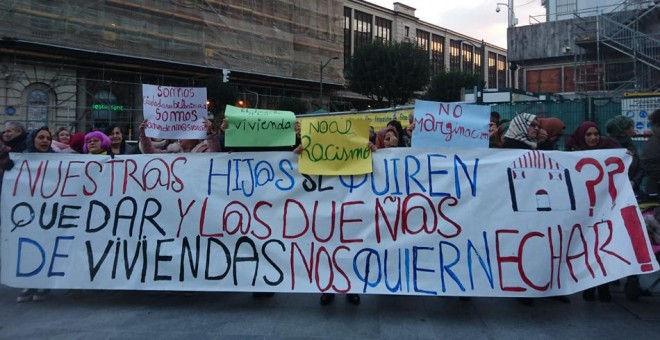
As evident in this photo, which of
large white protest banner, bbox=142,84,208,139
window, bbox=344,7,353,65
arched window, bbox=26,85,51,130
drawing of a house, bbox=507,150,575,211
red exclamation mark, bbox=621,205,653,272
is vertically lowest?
red exclamation mark, bbox=621,205,653,272

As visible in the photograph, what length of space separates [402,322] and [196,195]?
6.47 ft

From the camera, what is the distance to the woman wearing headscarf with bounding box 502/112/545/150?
4.85 meters

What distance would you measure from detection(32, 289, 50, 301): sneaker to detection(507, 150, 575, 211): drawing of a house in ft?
13.2

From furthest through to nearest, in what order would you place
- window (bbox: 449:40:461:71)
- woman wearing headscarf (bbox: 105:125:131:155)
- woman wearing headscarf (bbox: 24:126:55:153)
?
1. window (bbox: 449:40:461:71)
2. woman wearing headscarf (bbox: 105:125:131:155)
3. woman wearing headscarf (bbox: 24:126:55:153)

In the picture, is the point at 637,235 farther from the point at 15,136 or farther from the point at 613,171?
the point at 15,136

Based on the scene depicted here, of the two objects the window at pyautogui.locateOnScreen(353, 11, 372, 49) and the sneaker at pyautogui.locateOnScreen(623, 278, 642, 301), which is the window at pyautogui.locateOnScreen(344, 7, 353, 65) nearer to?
the window at pyautogui.locateOnScreen(353, 11, 372, 49)

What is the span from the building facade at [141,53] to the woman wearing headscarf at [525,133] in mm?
23905

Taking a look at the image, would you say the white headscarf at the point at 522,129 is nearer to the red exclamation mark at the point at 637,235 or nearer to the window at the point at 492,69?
the red exclamation mark at the point at 637,235

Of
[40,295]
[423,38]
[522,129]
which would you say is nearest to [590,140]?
[522,129]

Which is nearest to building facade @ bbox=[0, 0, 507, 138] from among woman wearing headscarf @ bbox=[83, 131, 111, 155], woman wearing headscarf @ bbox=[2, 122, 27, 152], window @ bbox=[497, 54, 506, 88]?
woman wearing headscarf @ bbox=[2, 122, 27, 152]

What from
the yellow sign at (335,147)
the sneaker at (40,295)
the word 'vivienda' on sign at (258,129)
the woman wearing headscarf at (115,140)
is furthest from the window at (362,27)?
the sneaker at (40,295)

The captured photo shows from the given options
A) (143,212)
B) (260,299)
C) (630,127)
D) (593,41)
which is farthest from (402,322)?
(593,41)

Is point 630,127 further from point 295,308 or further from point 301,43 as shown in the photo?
point 301,43

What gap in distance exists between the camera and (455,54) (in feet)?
260
